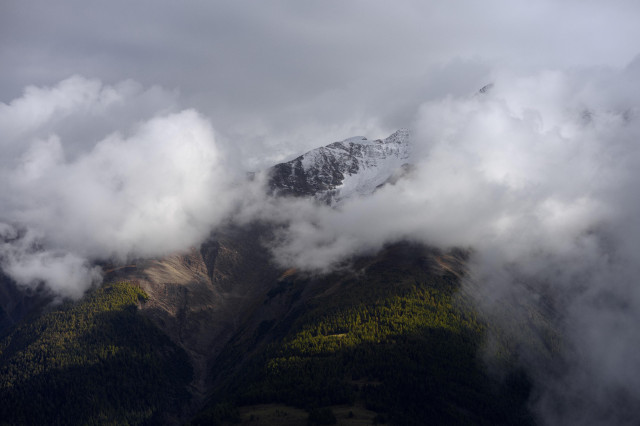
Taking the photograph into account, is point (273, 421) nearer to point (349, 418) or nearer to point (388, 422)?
Answer: point (349, 418)

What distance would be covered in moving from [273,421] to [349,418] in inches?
1129

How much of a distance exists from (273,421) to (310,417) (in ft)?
46.1

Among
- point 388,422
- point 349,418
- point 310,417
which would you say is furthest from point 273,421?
point 388,422

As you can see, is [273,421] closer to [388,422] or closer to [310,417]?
[310,417]

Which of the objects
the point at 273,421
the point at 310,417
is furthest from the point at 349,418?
the point at 273,421

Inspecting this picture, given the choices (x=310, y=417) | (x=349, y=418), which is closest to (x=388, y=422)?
(x=349, y=418)

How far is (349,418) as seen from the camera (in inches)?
7830

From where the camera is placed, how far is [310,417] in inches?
7840

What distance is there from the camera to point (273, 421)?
655 feet

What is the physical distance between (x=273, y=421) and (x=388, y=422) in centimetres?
4331

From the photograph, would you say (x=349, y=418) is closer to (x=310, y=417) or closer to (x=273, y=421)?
(x=310, y=417)

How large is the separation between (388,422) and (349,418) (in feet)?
48.4

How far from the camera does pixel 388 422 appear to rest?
19900 centimetres
